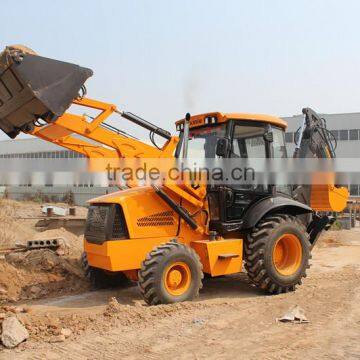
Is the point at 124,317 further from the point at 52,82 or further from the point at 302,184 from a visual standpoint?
the point at 302,184

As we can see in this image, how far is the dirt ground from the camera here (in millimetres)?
4652

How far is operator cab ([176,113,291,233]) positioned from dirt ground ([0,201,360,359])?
4.21ft

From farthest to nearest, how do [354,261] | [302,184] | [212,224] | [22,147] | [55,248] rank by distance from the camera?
[22,147] < [354,261] < [55,248] < [302,184] < [212,224]

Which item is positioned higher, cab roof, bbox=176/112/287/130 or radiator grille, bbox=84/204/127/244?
cab roof, bbox=176/112/287/130

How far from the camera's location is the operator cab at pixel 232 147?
719 centimetres

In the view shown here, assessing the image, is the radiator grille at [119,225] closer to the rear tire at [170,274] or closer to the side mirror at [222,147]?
the rear tire at [170,274]

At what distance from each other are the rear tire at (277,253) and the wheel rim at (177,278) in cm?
108

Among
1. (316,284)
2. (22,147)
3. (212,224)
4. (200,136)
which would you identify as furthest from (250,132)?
(22,147)

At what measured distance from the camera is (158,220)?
6996mm

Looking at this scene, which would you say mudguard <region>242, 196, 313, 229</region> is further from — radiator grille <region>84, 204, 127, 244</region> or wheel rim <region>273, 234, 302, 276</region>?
radiator grille <region>84, 204, 127, 244</region>

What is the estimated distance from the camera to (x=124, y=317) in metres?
5.65

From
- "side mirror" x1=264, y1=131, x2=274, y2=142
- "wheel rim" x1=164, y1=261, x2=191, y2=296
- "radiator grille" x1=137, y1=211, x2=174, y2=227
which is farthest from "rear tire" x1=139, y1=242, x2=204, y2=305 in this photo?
"side mirror" x1=264, y1=131, x2=274, y2=142

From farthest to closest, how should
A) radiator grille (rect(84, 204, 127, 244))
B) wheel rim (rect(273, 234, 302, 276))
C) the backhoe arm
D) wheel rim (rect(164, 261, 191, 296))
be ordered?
1. the backhoe arm
2. wheel rim (rect(273, 234, 302, 276))
3. radiator grille (rect(84, 204, 127, 244))
4. wheel rim (rect(164, 261, 191, 296))

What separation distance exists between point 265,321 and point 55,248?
514 cm
